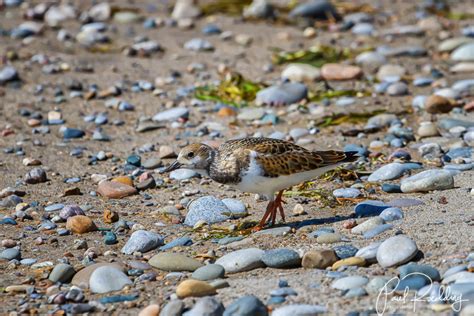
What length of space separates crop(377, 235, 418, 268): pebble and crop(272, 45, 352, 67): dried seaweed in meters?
6.24

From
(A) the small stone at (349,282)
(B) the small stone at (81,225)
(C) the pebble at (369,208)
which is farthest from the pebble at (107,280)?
(C) the pebble at (369,208)

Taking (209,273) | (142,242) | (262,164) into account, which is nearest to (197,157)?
(262,164)

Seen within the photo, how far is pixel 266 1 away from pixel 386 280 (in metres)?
9.92

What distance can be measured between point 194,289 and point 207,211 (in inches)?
74.7

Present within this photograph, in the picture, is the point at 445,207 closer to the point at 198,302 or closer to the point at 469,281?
the point at 469,281

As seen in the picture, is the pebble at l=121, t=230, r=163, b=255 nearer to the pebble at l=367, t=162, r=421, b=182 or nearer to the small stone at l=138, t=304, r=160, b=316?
the small stone at l=138, t=304, r=160, b=316

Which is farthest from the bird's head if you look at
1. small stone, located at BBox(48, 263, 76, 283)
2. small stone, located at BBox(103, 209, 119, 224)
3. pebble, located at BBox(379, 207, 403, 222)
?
pebble, located at BBox(379, 207, 403, 222)

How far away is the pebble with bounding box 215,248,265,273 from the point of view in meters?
6.22

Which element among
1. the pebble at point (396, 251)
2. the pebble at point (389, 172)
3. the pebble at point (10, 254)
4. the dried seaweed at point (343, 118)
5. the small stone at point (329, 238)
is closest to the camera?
the pebble at point (396, 251)

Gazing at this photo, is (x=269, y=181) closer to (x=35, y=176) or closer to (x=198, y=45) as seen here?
(x=35, y=176)

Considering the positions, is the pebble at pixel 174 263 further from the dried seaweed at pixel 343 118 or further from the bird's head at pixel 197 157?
the dried seaweed at pixel 343 118

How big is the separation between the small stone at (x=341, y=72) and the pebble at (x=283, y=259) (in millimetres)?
5648

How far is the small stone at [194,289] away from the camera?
570 cm
